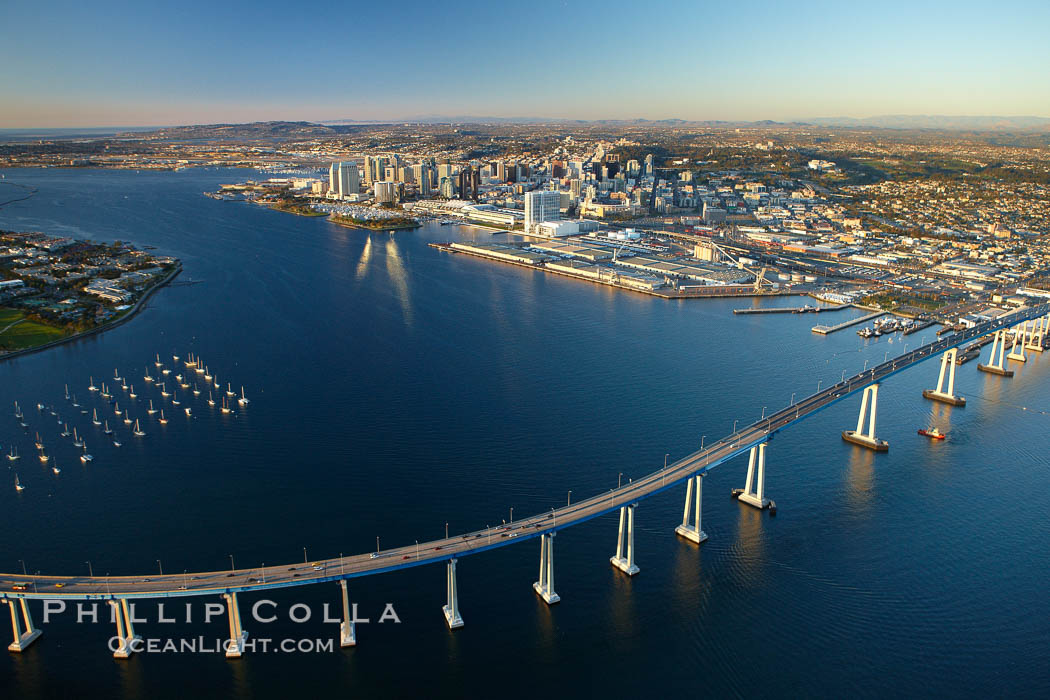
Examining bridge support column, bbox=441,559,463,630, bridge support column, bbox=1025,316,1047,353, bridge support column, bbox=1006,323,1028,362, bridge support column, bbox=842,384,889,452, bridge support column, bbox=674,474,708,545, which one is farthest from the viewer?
bridge support column, bbox=1025,316,1047,353

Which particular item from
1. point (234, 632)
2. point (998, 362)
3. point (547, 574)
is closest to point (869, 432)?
point (998, 362)

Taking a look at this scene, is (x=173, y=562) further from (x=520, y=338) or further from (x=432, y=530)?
(x=520, y=338)

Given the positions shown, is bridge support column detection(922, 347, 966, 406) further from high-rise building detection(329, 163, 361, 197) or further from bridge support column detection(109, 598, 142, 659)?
high-rise building detection(329, 163, 361, 197)

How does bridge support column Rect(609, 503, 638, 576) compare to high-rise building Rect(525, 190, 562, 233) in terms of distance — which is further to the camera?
high-rise building Rect(525, 190, 562, 233)

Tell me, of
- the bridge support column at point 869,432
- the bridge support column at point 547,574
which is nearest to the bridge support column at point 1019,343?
the bridge support column at point 869,432

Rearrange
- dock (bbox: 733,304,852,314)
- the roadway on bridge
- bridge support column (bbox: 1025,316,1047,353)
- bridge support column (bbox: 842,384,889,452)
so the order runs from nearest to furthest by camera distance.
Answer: the roadway on bridge, bridge support column (bbox: 842,384,889,452), bridge support column (bbox: 1025,316,1047,353), dock (bbox: 733,304,852,314)

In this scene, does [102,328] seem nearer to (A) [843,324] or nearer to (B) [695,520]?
(B) [695,520]

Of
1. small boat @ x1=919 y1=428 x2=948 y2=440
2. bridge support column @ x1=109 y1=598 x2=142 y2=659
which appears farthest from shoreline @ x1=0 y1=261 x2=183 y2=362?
small boat @ x1=919 y1=428 x2=948 y2=440
